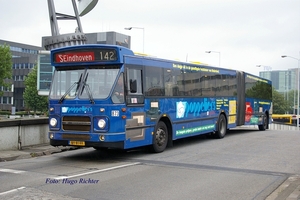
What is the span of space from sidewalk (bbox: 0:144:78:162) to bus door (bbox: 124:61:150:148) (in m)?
3.36

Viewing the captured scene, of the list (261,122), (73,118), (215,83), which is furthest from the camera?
(261,122)

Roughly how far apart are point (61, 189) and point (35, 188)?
1.65 ft

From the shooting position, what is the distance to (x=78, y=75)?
1130 cm

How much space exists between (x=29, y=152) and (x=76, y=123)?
2.75 meters

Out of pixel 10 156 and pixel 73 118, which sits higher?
pixel 73 118

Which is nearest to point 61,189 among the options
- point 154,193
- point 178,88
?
point 154,193

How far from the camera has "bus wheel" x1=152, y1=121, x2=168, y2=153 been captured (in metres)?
12.6

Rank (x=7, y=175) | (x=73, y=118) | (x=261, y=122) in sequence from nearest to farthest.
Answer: (x=7, y=175)
(x=73, y=118)
(x=261, y=122)

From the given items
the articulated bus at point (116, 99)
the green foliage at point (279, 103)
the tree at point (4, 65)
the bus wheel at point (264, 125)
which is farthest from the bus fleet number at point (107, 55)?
the green foliage at point (279, 103)

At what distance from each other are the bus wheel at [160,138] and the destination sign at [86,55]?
306 centimetres

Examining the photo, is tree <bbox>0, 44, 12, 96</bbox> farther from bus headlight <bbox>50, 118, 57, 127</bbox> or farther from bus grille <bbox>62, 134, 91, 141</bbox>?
bus grille <bbox>62, 134, 91, 141</bbox>

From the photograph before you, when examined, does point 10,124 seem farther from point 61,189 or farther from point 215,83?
point 215,83

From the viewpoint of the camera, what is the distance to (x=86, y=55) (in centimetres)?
1124

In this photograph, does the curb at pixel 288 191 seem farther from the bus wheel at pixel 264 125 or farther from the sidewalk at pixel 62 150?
the bus wheel at pixel 264 125
